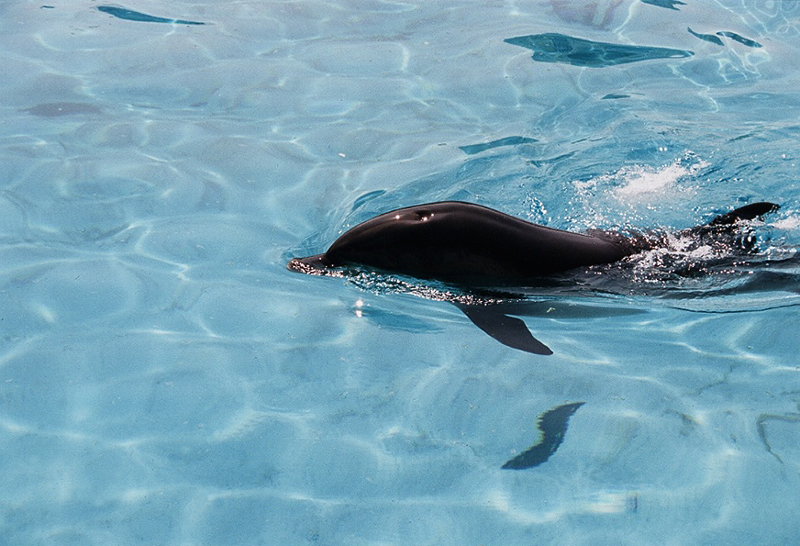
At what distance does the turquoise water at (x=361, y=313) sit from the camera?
128 inches

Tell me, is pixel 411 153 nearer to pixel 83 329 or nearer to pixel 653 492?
pixel 83 329

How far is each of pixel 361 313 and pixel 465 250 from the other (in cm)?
64

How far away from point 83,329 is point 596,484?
252 centimetres

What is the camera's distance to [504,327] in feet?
14.2

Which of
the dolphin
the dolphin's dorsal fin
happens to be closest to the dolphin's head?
the dolphin

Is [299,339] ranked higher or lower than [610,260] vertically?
lower

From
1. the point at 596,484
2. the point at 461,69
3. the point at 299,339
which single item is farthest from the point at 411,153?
the point at 596,484

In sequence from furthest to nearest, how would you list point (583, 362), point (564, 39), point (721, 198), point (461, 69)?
point (564, 39), point (461, 69), point (721, 198), point (583, 362)

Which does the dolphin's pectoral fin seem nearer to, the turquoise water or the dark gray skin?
the turquoise water

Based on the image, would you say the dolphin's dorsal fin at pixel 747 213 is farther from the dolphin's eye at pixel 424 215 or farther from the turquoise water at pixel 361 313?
the dolphin's eye at pixel 424 215

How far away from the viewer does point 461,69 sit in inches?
335

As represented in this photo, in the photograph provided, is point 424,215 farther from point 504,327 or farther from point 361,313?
point 504,327

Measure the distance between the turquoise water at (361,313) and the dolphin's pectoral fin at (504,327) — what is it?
0.08 meters

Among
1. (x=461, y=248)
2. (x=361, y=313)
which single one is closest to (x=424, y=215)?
(x=461, y=248)
